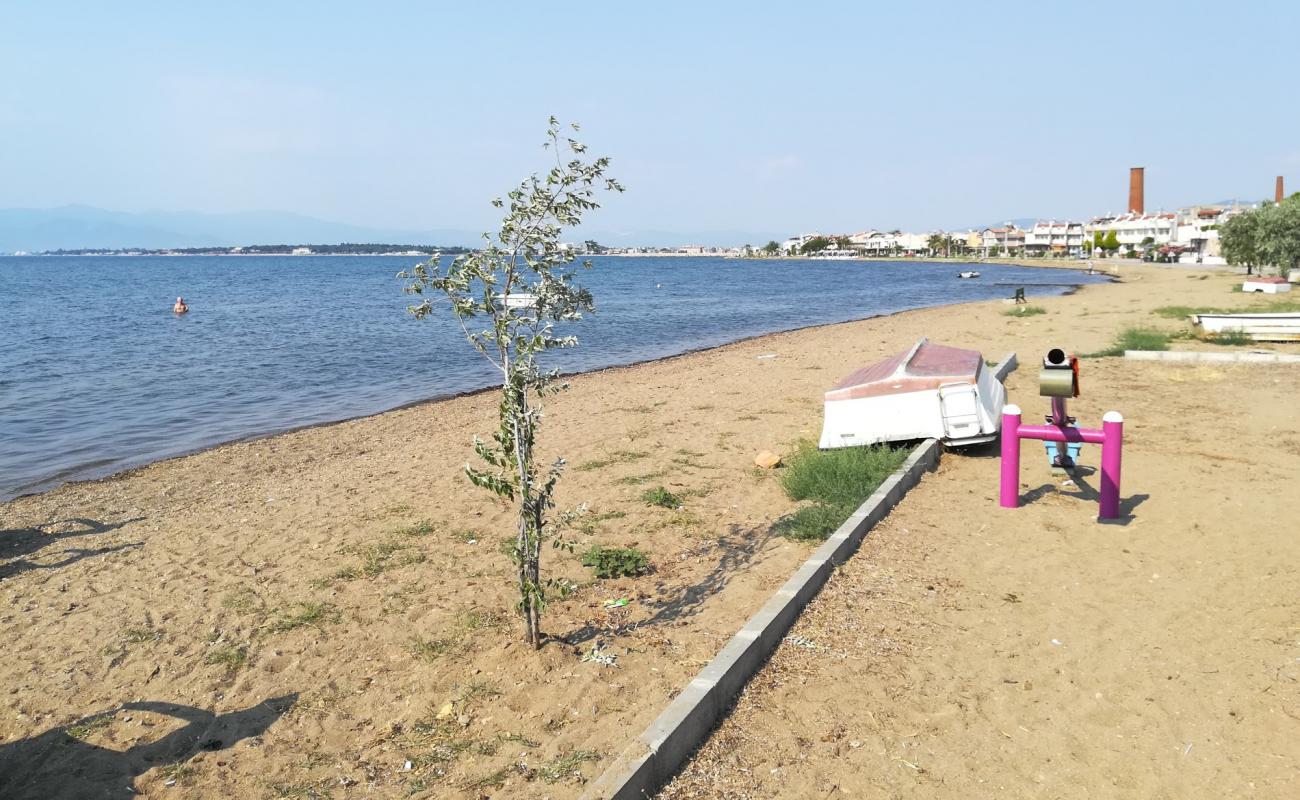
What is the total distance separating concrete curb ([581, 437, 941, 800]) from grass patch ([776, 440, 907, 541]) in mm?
431

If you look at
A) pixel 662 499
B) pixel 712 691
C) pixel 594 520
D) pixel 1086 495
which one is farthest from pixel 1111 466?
pixel 712 691

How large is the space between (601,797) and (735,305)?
158 ft

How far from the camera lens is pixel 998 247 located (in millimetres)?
180250

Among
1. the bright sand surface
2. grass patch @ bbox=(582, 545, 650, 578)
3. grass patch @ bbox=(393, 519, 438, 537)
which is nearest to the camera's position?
the bright sand surface

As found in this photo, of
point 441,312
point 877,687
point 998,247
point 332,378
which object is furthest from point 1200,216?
point 877,687

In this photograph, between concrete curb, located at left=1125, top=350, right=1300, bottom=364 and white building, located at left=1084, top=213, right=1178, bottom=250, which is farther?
white building, located at left=1084, top=213, right=1178, bottom=250

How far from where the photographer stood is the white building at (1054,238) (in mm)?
160375

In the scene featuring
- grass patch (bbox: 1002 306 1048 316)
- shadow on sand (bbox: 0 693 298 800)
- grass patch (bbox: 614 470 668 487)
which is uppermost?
grass patch (bbox: 1002 306 1048 316)

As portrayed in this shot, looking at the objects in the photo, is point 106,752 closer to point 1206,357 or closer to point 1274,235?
point 1206,357

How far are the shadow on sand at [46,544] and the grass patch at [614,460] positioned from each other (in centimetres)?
468

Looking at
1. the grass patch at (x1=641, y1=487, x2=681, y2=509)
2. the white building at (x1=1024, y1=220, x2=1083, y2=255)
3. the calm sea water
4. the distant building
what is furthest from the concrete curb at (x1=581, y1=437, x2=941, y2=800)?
the distant building

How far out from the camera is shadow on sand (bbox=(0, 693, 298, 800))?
14.1 feet

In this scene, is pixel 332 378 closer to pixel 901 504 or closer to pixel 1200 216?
pixel 901 504

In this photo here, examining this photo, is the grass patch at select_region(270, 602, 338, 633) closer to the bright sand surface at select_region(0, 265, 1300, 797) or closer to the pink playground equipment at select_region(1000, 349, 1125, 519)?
the bright sand surface at select_region(0, 265, 1300, 797)
